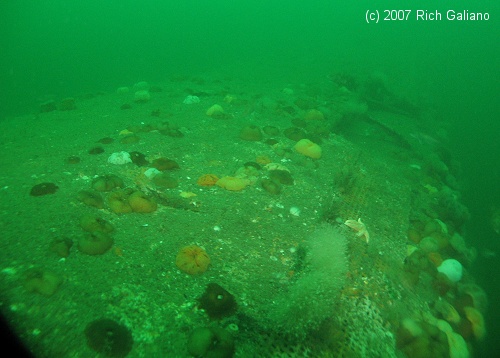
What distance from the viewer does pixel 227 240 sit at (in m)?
5.41

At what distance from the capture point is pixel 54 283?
382cm

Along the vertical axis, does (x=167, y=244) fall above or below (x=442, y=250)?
above

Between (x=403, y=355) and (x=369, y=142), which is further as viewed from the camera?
(x=369, y=142)

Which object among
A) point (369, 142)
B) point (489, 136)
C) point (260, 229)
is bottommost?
point (489, 136)

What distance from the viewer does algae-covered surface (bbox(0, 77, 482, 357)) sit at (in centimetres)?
377

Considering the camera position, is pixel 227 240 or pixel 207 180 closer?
pixel 227 240

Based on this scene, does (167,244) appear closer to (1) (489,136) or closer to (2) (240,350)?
(2) (240,350)

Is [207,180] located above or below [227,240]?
above

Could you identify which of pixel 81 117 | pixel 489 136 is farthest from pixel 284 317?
pixel 489 136

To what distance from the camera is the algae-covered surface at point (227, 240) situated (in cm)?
377

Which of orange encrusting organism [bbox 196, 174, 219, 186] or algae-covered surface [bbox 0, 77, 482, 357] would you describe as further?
orange encrusting organism [bbox 196, 174, 219, 186]

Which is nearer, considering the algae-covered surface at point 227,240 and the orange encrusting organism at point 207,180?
the algae-covered surface at point 227,240

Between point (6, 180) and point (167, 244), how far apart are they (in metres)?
4.17

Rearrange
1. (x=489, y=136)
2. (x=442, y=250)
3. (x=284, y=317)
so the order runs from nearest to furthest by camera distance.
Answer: (x=284, y=317), (x=442, y=250), (x=489, y=136)
